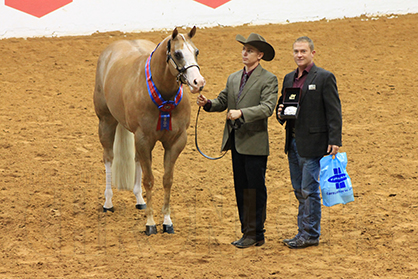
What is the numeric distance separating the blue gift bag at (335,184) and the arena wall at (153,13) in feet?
22.1

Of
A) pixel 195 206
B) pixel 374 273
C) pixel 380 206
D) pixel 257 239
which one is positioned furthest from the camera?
pixel 195 206

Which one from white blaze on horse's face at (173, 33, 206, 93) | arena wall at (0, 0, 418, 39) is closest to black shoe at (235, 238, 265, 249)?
white blaze on horse's face at (173, 33, 206, 93)

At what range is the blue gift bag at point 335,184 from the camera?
3.48 m

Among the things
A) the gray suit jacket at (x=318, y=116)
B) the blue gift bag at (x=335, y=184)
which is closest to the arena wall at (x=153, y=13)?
the gray suit jacket at (x=318, y=116)

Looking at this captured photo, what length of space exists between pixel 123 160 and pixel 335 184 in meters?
2.36

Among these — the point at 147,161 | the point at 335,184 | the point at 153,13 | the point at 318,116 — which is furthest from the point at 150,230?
the point at 153,13

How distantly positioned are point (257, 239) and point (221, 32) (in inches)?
269

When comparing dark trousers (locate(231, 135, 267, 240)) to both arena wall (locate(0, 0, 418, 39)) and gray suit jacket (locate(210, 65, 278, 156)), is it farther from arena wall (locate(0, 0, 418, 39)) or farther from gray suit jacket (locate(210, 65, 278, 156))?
arena wall (locate(0, 0, 418, 39))

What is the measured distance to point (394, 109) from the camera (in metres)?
7.19

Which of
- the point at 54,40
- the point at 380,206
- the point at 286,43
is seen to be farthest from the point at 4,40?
the point at 380,206

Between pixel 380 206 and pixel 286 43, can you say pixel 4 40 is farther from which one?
pixel 380 206

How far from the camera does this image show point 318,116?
140 inches

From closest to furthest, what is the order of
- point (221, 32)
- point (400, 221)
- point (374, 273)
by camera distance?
1. point (374, 273)
2. point (400, 221)
3. point (221, 32)

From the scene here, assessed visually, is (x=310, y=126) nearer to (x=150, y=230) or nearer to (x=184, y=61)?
(x=184, y=61)
